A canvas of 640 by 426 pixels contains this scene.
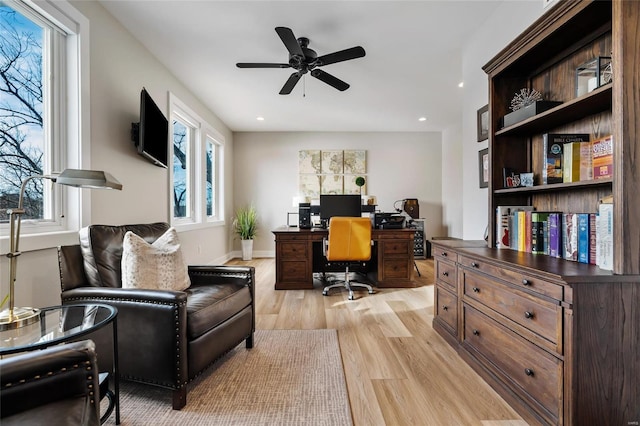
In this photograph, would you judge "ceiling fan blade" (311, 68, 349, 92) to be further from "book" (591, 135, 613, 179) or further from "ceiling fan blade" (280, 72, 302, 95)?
"book" (591, 135, 613, 179)

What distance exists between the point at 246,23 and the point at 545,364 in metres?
3.07

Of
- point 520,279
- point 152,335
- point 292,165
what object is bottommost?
point 152,335

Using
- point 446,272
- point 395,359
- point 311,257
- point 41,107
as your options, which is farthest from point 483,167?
point 41,107

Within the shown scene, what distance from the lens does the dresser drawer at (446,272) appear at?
2.18m

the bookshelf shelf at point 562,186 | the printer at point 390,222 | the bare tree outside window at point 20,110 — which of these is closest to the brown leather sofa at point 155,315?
the bare tree outside window at point 20,110

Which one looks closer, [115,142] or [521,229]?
[521,229]

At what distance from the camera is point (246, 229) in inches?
241

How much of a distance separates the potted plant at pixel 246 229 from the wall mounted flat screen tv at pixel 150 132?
117 inches

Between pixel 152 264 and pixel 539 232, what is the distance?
2220 mm

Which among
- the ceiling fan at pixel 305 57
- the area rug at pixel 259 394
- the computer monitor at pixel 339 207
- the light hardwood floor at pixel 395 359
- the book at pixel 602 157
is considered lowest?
the light hardwood floor at pixel 395 359

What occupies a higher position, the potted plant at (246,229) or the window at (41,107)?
the window at (41,107)

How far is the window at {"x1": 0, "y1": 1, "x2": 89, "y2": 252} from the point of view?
1.84m

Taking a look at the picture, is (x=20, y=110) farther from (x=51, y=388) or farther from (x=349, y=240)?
(x=349, y=240)

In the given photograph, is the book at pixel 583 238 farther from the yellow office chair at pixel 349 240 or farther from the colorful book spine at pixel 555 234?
the yellow office chair at pixel 349 240
